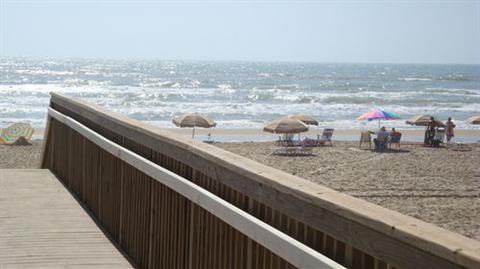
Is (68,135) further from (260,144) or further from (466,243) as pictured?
(260,144)

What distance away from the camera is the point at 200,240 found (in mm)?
3824

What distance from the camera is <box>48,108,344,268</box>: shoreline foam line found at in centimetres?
265

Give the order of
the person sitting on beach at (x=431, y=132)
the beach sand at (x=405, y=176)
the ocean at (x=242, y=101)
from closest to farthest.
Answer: the beach sand at (x=405, y=176)
the person sitting on beach at (x=431, y=132)
the ocean at (x=242, y=101)

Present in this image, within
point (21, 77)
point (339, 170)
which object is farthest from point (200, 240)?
point (21, 77)

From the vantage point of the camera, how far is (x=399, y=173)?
1966cm

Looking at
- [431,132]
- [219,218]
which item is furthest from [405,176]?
[219,218]

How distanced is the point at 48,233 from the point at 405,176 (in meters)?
14.5

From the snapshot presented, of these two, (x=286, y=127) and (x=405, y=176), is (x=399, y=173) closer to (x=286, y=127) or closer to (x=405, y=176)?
(x=405, y=176)

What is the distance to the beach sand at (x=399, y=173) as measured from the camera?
45.9ft

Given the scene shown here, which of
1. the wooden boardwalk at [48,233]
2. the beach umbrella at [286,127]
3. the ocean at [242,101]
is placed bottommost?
the ocean at [242,101]

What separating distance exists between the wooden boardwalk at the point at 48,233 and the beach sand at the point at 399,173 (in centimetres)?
663

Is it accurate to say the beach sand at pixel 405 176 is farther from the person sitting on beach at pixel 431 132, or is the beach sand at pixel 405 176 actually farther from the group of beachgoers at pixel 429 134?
the person sitting on beach at pixel 431 132

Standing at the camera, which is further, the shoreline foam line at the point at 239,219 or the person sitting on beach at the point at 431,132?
the person sitting on beach at the point at 431,132

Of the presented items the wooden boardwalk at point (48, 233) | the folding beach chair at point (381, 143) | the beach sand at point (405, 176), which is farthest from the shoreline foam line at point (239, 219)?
the folding beach chair at point (381, 143)
